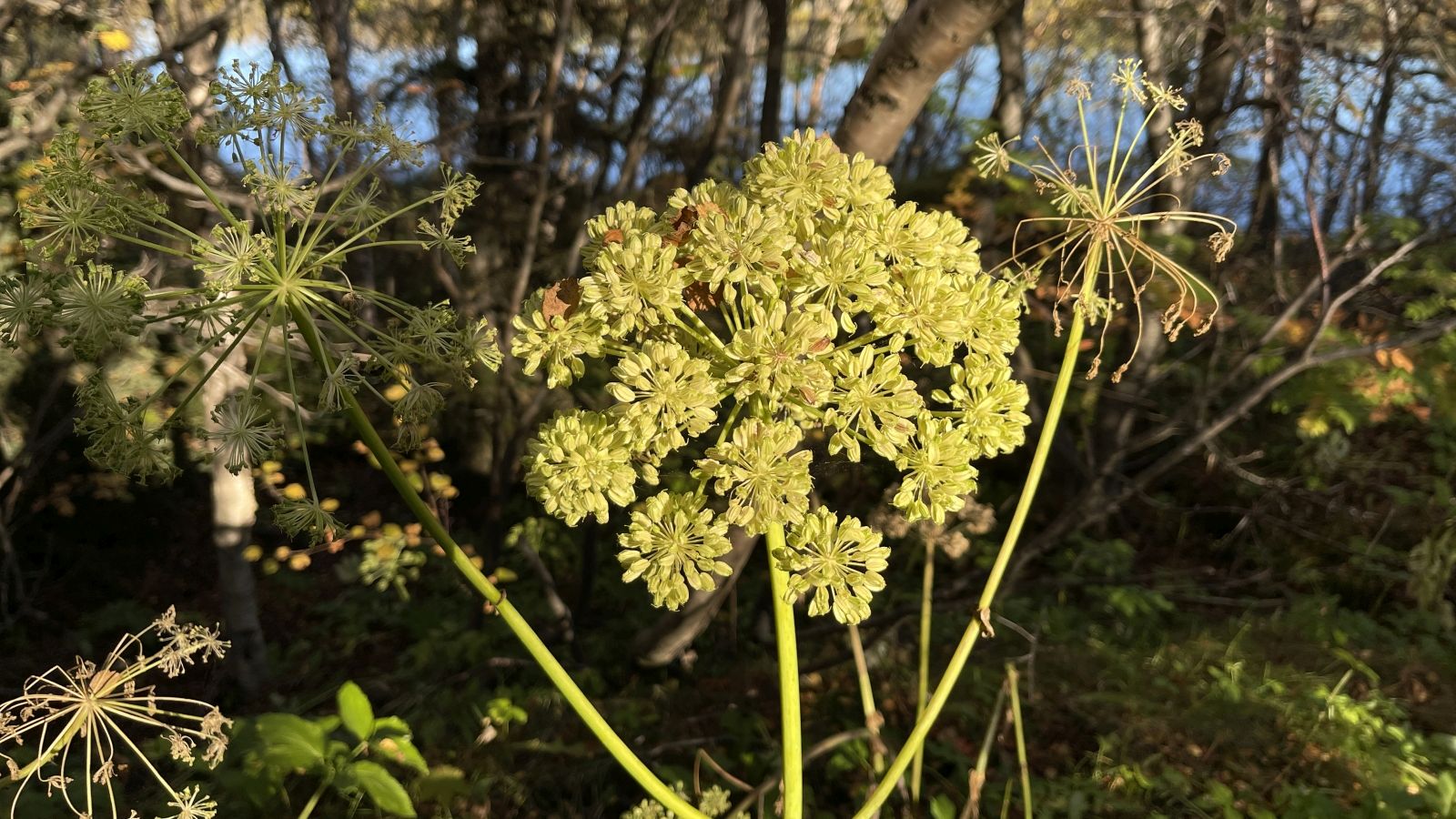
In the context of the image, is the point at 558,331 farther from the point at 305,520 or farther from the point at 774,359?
the point at 305,520

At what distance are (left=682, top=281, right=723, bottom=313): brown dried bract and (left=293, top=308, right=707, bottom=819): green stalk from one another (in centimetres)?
45

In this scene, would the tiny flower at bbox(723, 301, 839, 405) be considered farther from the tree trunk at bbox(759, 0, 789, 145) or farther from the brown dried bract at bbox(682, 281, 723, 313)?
the tree trunk at bbox(759, 0, 789, 145)

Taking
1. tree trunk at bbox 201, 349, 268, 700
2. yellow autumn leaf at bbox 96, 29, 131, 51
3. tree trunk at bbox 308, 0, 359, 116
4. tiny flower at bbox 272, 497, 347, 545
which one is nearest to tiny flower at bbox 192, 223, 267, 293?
tiny flower at bbox 272, 497, 347, 545

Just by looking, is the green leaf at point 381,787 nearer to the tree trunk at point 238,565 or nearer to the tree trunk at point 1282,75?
the tree trunk at point 238,565

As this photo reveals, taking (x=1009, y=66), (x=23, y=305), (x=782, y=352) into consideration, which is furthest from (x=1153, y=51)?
(x=23, y=305)

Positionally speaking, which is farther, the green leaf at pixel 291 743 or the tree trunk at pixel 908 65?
the tree trunk at pixel 908 65

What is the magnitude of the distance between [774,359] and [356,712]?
190cm

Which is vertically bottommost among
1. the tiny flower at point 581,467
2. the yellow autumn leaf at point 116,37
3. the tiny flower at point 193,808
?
the tiny flower at point 193,808

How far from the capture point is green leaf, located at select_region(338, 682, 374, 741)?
2190 millimetres

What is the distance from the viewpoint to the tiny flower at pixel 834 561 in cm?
104

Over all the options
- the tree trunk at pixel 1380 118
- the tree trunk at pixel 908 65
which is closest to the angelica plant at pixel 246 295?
the tree trunk at pixel 908 65

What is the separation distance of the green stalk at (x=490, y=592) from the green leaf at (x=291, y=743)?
60.5 inches

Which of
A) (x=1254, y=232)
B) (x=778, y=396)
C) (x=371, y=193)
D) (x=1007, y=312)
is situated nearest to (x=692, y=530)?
(x=778, y=396)

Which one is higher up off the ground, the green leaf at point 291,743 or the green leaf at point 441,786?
the green leaf at point 291,743
